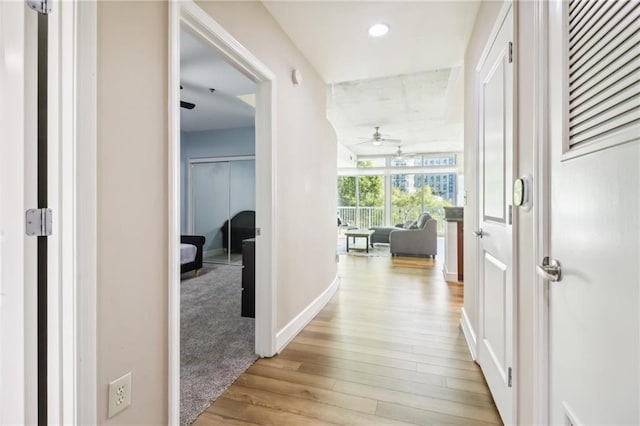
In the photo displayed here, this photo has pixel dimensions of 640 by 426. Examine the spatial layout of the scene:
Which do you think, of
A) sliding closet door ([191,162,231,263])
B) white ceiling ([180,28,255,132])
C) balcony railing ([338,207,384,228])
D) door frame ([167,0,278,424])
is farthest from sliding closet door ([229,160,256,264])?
balcony railing ([338,207,384,228])

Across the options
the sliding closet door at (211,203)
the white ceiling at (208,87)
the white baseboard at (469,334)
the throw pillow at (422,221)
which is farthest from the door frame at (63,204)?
the throw pillow at (422,221)

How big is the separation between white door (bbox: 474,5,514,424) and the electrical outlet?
5.36ft

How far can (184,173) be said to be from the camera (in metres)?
6.26

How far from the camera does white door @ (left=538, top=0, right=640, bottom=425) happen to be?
0.62 meters

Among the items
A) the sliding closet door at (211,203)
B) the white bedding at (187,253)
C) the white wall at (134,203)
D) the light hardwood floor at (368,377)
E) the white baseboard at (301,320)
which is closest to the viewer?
the white wall at (134,203)

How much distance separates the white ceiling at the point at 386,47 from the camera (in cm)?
214

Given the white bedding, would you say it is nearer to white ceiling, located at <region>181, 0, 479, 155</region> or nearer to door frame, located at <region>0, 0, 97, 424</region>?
white ceiling, located at <region>181, 0, 479, 155</region>

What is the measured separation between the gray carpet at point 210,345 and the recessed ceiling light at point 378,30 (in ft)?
8.93

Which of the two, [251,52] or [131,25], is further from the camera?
[251,52]

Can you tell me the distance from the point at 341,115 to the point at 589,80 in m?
4.99

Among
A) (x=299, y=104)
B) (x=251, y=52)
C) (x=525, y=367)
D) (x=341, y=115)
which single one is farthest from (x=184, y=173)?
(x=525, y=367)

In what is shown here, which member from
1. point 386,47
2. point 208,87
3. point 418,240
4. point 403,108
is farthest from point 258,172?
point 418,240

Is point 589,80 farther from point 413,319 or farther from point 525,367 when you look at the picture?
point 413,319

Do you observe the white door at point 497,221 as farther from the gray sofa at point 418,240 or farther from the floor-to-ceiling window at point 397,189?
the floor-to-ceiling window at point 397,189
